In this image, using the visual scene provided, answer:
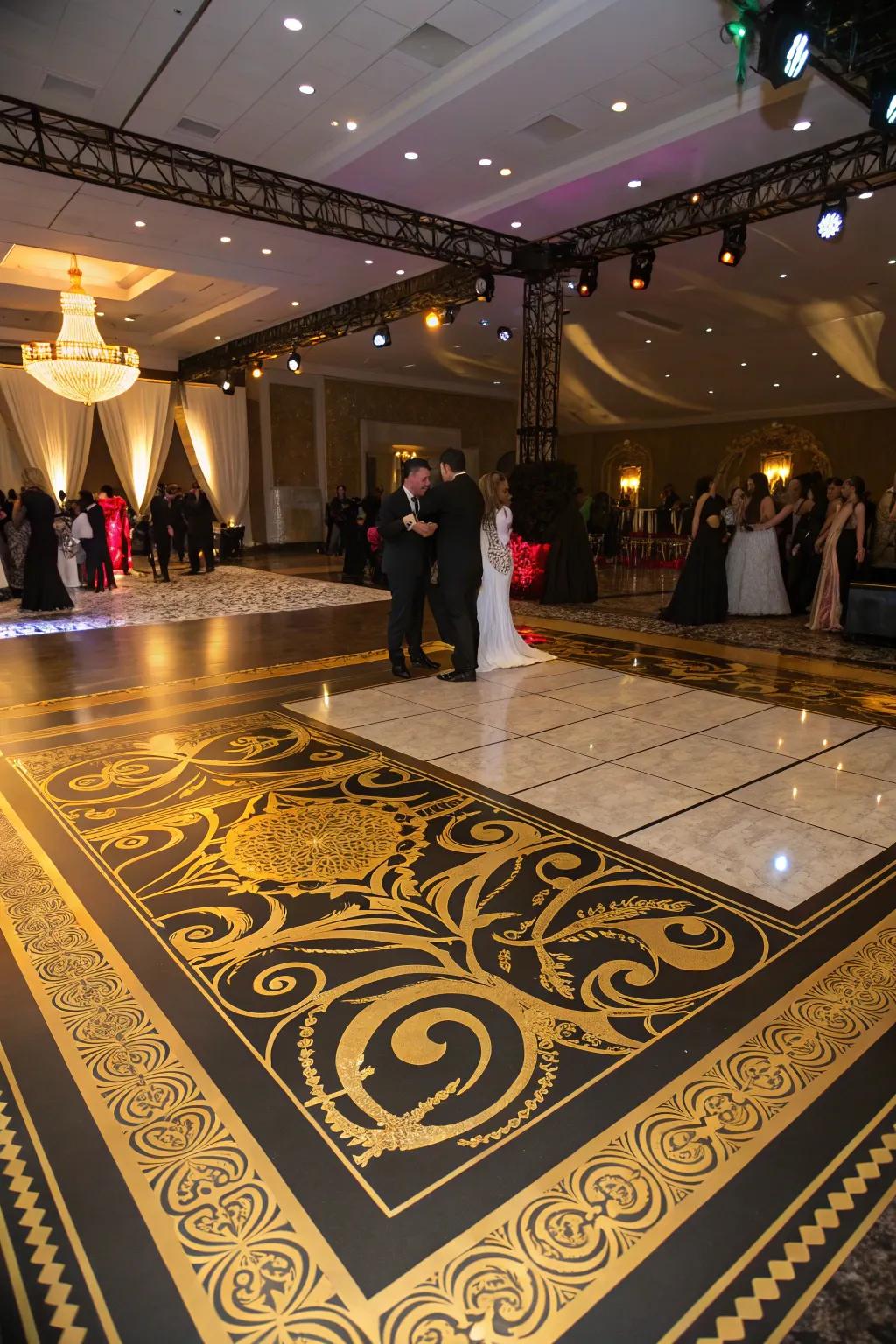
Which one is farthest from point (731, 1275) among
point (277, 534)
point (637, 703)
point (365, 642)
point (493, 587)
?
point (277, 534)

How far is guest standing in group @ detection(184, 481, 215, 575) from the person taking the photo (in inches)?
493

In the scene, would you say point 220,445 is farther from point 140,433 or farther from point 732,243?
point 732,243

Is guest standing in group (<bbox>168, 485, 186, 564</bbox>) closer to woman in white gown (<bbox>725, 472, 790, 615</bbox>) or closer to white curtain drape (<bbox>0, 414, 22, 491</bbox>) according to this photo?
white curtain drape (<bbox>0, 414, 22, 491</bbox>)

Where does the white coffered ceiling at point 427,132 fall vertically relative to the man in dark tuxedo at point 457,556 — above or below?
above

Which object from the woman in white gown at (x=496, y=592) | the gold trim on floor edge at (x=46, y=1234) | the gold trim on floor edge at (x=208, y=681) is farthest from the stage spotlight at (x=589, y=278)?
the gold trim on floor edge at (x=46, y=1234)

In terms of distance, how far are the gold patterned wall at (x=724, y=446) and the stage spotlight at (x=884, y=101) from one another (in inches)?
578

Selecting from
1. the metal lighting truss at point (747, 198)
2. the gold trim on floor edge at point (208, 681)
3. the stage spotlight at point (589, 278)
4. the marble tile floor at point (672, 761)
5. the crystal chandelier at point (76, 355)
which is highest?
the metal lighting truss at point (747, 198)

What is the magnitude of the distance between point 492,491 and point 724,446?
17773mm

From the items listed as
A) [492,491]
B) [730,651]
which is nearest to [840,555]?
[730,651]

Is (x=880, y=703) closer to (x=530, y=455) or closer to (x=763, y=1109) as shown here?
(x=763, y=1109)

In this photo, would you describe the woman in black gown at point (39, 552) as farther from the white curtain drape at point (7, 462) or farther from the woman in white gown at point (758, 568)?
the white curtain drape at point (7, 462)

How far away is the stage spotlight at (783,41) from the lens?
443 cm

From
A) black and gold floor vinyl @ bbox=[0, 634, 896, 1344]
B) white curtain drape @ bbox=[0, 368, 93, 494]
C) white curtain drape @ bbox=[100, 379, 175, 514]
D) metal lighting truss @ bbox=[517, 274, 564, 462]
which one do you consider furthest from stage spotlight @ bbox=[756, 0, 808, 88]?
white curtain drape @ bbox=[100, 379, 175, 514]

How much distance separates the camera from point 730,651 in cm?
630
